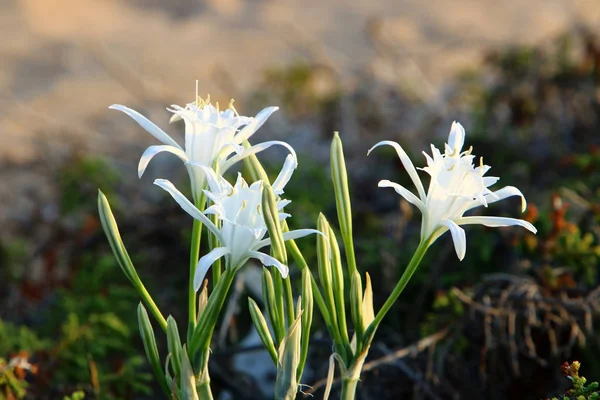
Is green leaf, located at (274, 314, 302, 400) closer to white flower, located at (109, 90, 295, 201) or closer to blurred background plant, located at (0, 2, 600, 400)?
white flower, located at (109, 90, 295, 201)

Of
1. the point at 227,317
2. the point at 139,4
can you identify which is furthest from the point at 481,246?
the point at 139,4

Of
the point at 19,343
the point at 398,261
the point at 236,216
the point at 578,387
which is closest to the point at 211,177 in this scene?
the point at 236,216

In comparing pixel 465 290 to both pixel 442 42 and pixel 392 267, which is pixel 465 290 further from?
pixel 442 42

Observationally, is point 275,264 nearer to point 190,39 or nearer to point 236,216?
point 236,216

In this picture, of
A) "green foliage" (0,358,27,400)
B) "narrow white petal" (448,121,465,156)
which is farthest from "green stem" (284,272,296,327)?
"green foliage" (0,358,27,400)

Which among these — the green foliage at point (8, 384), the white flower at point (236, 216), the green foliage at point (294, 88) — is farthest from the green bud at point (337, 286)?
the green foliage at point (294, 88)
